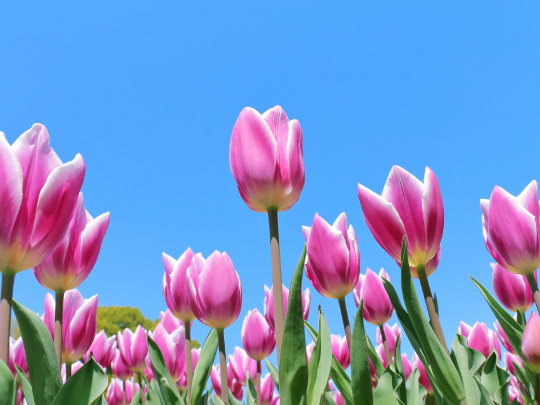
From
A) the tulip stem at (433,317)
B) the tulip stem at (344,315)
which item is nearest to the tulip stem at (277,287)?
the tulip stem at (433,317)

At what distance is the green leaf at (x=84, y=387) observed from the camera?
1083 mm

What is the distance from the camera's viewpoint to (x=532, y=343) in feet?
5.22

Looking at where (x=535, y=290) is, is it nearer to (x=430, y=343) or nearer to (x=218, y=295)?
(x=430, y=343)

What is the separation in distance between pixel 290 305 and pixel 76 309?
1942mm

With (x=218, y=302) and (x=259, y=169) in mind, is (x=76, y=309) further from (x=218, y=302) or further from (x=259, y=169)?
(x=259, y=169)

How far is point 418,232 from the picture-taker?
64.6 inches

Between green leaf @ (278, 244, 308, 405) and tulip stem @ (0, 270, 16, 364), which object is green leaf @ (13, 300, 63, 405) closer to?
tulip stem @ (0, 270, 16, 364)

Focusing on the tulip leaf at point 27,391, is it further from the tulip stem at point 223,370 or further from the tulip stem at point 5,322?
the tulip stem at point 223,370

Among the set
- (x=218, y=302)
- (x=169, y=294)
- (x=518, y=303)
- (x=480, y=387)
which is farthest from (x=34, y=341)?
(x=518, y=303)

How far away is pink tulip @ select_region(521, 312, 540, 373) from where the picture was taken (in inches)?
61.6

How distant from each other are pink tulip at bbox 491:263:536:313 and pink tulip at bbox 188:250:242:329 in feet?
6.32

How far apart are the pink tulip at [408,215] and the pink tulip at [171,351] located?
2.34m

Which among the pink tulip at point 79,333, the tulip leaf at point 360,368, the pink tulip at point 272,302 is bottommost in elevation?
the tulip leaf at point 360,368

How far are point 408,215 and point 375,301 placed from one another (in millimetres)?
1441
